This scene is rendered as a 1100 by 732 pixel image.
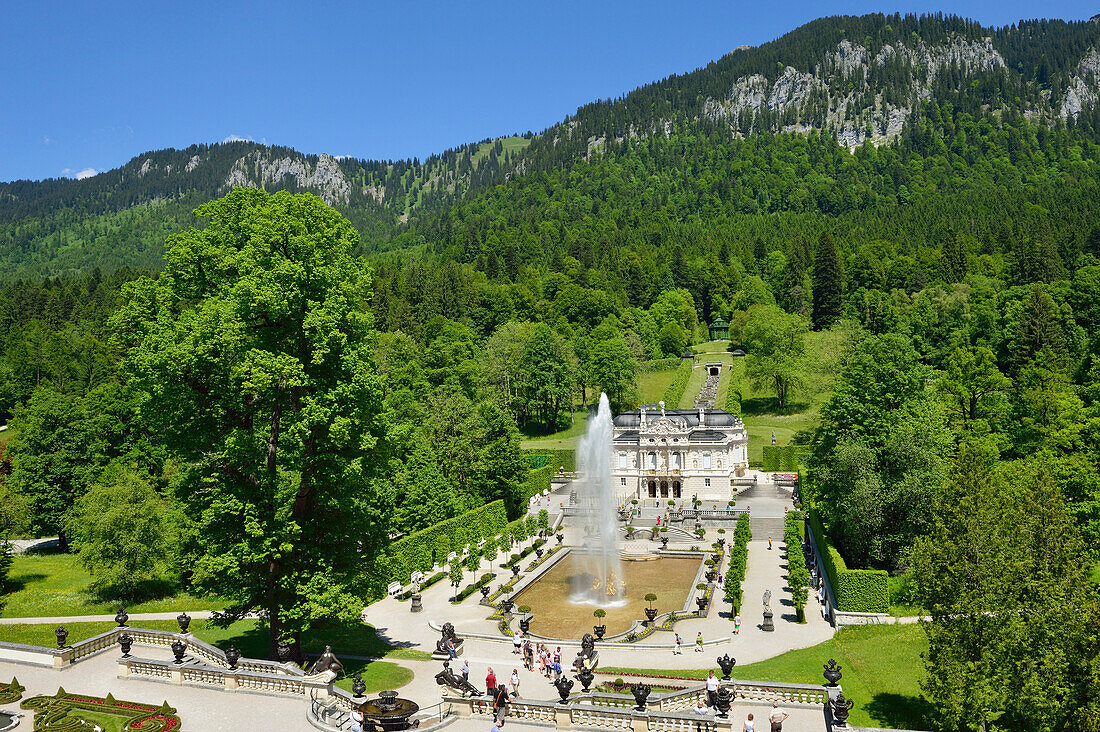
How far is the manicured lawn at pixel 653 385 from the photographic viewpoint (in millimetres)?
109938

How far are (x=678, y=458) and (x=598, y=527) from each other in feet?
54.7

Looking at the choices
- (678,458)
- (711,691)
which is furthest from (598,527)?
(711,691)

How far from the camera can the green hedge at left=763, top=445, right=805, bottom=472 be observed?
82.8 meters

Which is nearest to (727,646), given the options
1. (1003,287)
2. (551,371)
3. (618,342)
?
(551,371)

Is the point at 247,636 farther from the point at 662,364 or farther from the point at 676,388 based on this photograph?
the point at 662,364

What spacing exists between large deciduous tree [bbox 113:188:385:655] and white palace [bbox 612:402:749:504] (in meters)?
53.4

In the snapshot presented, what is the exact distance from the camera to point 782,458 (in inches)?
3273

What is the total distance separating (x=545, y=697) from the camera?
93.4 feet

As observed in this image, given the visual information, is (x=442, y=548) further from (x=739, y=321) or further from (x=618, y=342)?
(x=739, y=321)

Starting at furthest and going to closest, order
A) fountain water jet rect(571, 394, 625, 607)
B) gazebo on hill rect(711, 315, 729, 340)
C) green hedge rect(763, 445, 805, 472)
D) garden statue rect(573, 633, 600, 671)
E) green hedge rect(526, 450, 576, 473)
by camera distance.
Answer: gazebo on hill rect(711, 315, 729, 340) → green hedge rect(526, 450, 576, 473) → green hedge rect(763, 445, 805, 472) → fountain water jet rect(571, 394, 625, 607) → garden statue rect(573, 633, 600, 671)

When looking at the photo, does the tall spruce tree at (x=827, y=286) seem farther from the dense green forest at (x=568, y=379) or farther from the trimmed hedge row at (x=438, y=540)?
the trimmed hedge row at (x=438, y=540)

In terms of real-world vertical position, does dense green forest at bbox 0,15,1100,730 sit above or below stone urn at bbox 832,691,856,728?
above

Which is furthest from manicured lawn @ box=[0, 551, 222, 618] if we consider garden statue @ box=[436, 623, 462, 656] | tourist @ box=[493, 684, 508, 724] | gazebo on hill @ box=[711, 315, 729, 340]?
gazebo on hill @ box=[711, 315, 729, 340]

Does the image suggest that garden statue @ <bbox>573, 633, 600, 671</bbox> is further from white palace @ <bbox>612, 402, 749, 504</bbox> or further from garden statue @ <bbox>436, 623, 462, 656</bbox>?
white palace @ <bbox>612, 402, 749, 504</bbox>
